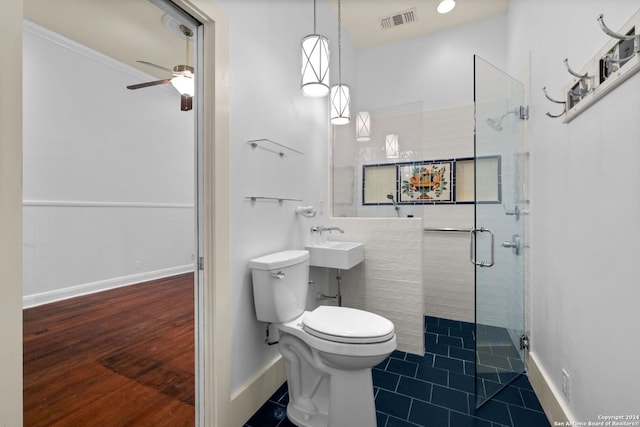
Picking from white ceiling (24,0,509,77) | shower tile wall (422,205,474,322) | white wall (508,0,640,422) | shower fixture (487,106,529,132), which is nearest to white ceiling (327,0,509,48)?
white ceiling (24,0,509,77)

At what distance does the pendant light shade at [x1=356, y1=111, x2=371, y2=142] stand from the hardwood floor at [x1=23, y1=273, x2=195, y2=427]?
2276 millimetres

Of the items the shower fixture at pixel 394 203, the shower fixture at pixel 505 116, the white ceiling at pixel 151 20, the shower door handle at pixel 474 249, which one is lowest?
the shower door handle at pixel 474 249

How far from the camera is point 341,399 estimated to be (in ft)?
4.46

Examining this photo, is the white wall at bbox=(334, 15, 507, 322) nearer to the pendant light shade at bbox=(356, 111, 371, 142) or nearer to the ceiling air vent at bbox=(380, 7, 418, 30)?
the pendant light shade at bbox=(356, 111, 371, 142)

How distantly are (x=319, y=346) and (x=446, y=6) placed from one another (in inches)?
116

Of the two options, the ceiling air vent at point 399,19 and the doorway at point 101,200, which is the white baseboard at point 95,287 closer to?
the doorway at point 101,200

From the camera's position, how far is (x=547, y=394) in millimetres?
1548

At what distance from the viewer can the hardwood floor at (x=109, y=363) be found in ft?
4.99

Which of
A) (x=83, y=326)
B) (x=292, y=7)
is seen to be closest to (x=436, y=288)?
(x=292, y=7)

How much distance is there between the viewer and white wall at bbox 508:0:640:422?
92 centimetres

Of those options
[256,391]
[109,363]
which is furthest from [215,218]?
[109,363]

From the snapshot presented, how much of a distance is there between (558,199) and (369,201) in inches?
55.4

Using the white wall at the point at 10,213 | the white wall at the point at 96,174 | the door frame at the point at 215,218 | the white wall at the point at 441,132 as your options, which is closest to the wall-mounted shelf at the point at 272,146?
the door frame at the point at 215,218

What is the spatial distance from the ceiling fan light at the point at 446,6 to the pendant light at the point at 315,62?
4.99 feet
